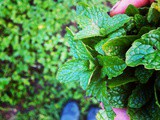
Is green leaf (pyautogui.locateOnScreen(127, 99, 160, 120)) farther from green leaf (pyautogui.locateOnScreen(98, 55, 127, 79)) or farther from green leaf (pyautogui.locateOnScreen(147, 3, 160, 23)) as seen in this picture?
green leaf (pyautogui.locateOnScreen(147, 3, 160, 23))

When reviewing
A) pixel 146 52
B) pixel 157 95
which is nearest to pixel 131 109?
pixel 157 95

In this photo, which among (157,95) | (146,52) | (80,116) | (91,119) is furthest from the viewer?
(80,116)

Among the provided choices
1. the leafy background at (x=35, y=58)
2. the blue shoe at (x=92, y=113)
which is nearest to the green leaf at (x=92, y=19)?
the leafy background at (x=35, y=58)

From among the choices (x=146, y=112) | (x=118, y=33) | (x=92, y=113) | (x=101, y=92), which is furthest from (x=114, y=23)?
(x=92, y=113)

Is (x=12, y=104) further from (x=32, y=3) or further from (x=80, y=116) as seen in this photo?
(x=32, y=3)

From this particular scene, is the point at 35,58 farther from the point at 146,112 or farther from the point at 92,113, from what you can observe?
the point at 146,112

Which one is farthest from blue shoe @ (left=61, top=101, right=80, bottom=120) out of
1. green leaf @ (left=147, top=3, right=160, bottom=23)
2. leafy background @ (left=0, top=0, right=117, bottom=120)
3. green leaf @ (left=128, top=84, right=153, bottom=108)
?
green leaf @ (left=147, top=3, right=160, bottom=23)
